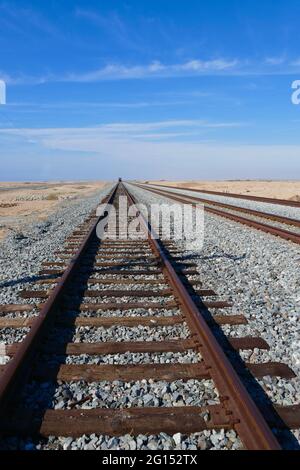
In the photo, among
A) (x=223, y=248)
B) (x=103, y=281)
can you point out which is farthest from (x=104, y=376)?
(x=223, y=248)

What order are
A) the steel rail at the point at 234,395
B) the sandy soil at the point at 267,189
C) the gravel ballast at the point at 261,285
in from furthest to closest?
1. the sandy soil at the point at 267,189
2. the gravel ballast at the point at 261,285
3. the steel rail at the point at 234,395

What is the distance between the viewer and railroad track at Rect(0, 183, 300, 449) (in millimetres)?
3016

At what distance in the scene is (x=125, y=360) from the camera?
4055 millimetres

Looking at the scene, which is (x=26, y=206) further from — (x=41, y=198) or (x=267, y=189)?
(x=267, y=189)

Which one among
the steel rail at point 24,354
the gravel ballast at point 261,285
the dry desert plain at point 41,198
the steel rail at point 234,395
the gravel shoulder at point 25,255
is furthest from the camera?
the dry desert plain at point 41,198

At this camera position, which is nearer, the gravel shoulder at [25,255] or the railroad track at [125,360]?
the railroad track at [125,360]

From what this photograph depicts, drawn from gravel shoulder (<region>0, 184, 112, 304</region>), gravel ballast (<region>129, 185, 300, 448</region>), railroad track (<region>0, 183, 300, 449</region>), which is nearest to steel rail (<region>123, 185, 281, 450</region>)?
railroad track (<region>0, 183, 300, 449</region>)

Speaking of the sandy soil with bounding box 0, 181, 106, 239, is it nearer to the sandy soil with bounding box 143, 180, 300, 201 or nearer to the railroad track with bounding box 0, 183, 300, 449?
the railroad track with bounding box 0, 183, 300, 449

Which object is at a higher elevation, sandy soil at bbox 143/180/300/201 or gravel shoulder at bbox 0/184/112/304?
sandy soil at bbox 143/180/300/201

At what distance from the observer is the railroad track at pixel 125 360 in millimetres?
3016

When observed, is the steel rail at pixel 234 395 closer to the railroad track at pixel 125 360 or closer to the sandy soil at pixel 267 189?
the railroad track at pixel 125 360

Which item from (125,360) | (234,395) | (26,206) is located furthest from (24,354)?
(26,206)

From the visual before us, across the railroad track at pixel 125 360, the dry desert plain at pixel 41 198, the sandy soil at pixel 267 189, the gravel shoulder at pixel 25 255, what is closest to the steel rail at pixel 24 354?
the railroad track at pixel 125 360
